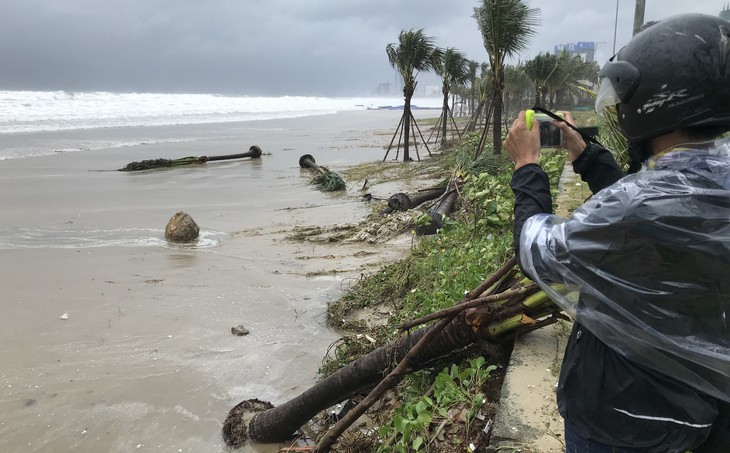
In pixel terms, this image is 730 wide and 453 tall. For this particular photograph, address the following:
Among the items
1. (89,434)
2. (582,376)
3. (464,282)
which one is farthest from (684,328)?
(89,434)

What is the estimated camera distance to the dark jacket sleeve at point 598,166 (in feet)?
5.95

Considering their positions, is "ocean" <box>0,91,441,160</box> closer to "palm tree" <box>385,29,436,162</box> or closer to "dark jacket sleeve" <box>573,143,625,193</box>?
"palm tree" <box>385,29,436,162</box>

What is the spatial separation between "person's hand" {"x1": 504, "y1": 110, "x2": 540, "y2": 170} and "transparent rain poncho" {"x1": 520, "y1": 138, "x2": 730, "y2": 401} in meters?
0.29

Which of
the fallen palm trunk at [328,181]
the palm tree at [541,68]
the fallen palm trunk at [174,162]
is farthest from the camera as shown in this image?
the palm tree at [541,68]

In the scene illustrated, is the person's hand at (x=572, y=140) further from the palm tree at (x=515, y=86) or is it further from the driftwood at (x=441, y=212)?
the palm tree at (x=515, y=86)

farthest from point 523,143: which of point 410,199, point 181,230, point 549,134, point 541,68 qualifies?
point 541,68

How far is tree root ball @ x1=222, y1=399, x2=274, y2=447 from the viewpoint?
11.5 feet

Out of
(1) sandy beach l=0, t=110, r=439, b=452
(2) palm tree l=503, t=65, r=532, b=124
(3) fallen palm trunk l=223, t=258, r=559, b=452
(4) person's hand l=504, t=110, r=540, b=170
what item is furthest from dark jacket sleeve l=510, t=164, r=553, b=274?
(2) palm tree l=503, t=65, r=532, b=124

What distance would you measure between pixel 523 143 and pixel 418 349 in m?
1.35

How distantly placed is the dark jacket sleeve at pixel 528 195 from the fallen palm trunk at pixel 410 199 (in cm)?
786

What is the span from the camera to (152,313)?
5.53m

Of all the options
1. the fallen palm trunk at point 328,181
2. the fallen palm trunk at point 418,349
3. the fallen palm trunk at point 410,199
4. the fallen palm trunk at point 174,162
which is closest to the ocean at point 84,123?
the fallen palm trunk at point 174,162

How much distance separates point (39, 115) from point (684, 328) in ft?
146

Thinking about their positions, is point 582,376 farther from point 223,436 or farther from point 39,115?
point 39,115
